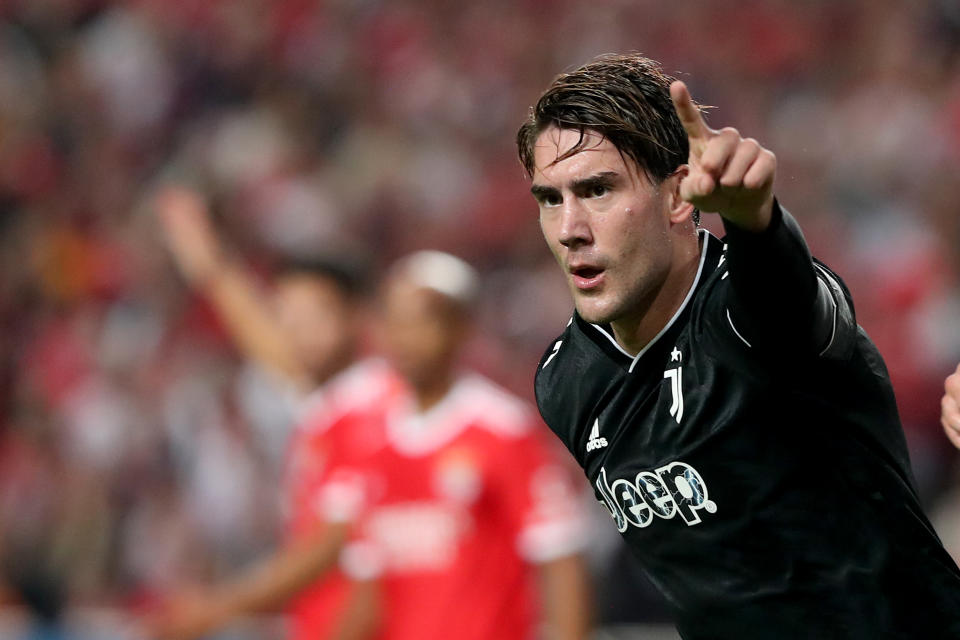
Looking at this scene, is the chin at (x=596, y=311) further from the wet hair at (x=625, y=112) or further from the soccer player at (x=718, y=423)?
the wet hair at (x=625, y=112)

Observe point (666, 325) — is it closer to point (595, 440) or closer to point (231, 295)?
point (595, 440)

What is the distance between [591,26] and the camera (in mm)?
10484

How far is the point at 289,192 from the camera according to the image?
10.4 m

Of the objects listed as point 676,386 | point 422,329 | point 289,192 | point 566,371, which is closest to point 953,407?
point 676,386

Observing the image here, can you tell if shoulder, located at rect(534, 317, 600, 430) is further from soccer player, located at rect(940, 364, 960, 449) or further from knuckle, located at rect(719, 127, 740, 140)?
knuckle, located at rect(719, 127, 740, 140)

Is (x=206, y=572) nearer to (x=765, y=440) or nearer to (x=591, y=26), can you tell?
(x=591, y=26)

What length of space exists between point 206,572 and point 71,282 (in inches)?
126

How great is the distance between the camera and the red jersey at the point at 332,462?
204 inches

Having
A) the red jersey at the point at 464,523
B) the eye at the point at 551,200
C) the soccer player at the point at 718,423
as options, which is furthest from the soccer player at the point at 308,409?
the eye at the point at 551,200

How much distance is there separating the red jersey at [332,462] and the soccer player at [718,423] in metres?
2.59

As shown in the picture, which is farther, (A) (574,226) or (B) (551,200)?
(B) (551,200)

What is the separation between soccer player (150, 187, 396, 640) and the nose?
2.73 m

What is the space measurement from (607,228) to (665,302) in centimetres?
22

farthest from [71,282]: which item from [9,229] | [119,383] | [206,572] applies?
[206,572]
